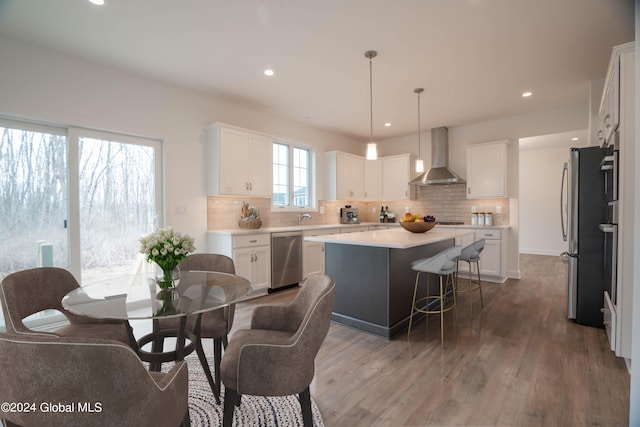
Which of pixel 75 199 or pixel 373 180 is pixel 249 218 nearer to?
pixel 75 199

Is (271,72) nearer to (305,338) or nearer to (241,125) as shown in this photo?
(241,125)

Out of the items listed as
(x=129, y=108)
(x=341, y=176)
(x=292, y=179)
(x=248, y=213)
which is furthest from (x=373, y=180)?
(x=129, y=108)

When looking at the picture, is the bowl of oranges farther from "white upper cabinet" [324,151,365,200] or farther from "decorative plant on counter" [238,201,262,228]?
"white upper cabinet" [324,151,365,200]

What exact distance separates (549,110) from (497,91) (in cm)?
154

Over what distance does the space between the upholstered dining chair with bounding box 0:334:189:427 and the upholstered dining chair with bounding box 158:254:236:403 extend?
2.95 feet

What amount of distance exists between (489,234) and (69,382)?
18.1 feet

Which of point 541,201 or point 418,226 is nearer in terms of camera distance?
point 418,226

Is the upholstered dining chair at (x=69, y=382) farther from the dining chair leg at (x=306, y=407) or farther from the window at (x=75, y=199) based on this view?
the window at (x=75, y=199)

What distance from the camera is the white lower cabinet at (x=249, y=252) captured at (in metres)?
3.95

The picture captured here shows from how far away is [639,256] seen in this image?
4.28 feet

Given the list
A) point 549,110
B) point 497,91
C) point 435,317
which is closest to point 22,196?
point 435,317

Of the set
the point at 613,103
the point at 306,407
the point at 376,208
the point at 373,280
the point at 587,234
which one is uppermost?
the point at 613,103

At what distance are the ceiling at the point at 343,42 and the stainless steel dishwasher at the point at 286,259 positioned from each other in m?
2.03

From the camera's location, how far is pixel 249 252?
4102 millimetres
